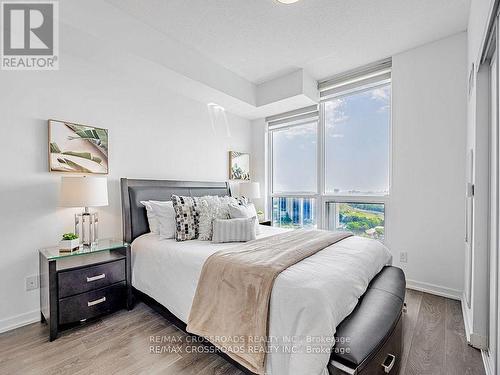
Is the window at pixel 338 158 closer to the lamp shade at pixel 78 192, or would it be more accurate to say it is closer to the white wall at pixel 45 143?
the white wall at pixel 45 143

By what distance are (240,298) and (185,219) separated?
1220 millimetres

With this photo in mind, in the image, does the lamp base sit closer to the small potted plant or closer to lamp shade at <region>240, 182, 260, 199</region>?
the small potted plant

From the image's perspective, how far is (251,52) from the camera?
9.86 feet

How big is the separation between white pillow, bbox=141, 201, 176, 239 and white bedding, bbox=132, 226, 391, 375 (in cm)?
15

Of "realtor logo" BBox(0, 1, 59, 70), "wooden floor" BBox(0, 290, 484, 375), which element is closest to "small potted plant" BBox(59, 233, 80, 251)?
"wooden floor" BBox(0, 290, 484, 375)

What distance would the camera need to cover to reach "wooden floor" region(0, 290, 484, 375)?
5.32ft

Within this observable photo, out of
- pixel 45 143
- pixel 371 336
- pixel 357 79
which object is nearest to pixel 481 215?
pixel 371 336

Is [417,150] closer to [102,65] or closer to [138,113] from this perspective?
[138,113]

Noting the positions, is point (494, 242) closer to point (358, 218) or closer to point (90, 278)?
point (358, 218)

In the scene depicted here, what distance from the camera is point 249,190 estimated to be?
397 centimetres

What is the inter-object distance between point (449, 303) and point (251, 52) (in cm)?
351

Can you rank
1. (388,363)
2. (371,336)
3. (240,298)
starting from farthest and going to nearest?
(240,298)
(388,363)
(371,336)

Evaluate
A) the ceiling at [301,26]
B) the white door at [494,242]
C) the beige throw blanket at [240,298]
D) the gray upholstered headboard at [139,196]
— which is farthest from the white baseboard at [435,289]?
the gray upholstered headboard at [139,196]

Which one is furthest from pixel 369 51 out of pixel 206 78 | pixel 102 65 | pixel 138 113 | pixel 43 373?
pixel 43 373
